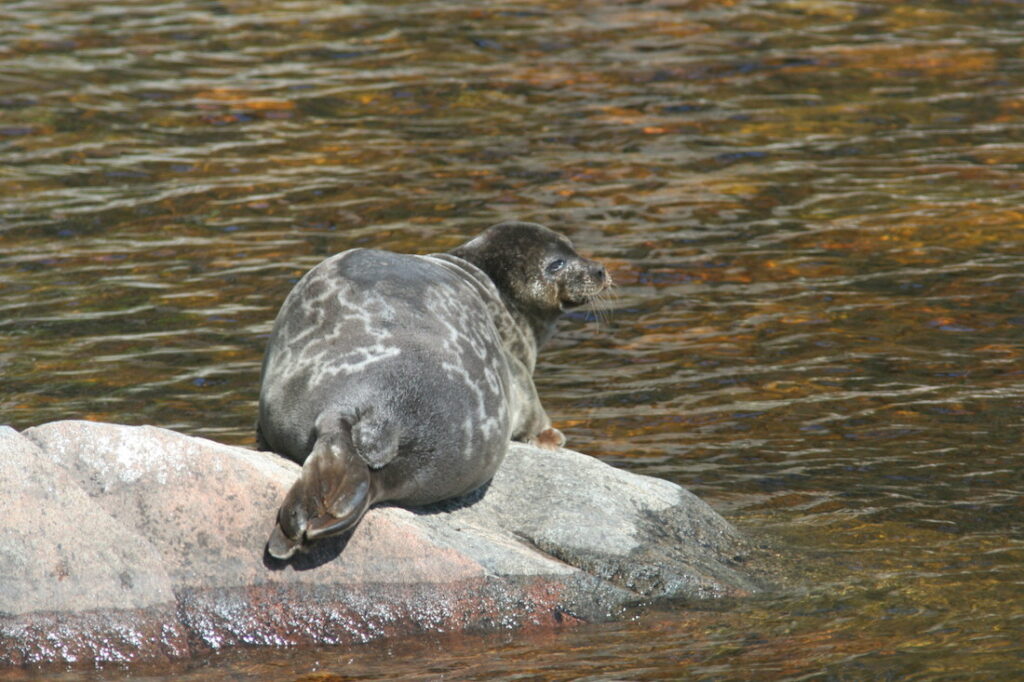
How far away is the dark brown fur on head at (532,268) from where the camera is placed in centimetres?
732

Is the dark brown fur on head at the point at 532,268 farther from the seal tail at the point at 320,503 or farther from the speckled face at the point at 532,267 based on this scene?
the seal tail at the point at 320,503

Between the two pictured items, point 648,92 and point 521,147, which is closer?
point 521,147

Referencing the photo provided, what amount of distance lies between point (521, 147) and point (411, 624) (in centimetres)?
813

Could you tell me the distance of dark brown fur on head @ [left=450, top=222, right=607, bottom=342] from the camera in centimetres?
732

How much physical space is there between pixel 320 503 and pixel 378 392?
586mm

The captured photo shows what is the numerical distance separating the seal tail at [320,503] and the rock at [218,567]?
14 centimetres

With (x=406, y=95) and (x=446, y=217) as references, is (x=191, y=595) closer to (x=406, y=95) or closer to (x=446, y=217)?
(x=446, y=217)

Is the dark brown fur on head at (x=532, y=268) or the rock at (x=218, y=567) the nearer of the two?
the rock at (x=218, y=567)

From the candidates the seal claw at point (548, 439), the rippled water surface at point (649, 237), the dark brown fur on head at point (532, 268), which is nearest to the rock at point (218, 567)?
the rippled water surface at point (649, 237)

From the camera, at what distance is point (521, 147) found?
42.2ft

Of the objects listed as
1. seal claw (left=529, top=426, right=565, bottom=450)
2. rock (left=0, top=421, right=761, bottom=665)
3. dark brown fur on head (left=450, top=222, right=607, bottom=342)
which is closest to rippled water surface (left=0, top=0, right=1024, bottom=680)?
rock (left=0, top=421, right=761, bottom=665)

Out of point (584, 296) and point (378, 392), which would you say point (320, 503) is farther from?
point (584, 296)

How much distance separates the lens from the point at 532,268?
732 centimetres

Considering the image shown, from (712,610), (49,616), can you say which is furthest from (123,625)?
(712,610)
